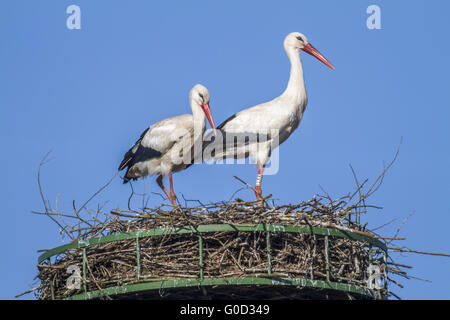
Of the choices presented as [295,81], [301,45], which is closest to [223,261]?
[295,81]

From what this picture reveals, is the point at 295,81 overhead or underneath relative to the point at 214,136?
overhead

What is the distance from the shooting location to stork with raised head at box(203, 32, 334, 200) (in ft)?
44.2

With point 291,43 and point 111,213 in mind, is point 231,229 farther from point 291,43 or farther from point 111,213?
point 291,43

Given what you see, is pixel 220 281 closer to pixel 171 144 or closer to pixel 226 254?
pixel 226 254

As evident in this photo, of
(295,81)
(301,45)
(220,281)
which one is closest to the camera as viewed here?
(220,281)

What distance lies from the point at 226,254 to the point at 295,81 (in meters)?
4.58

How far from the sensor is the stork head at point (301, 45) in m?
14.8

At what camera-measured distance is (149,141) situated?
1390 centimetres

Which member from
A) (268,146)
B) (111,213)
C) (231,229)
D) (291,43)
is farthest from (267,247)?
(291,43)

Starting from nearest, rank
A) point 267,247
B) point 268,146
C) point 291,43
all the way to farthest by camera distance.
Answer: point 267,247 < point 268,146 < point 291,43

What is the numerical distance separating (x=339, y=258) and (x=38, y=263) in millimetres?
3485

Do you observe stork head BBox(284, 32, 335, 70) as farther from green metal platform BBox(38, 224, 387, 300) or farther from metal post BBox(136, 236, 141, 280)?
metal post BBox(136, 236, 141, 280)

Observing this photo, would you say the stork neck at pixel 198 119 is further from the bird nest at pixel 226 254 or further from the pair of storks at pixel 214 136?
the bird nest at pixel 226 254

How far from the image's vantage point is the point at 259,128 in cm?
1346
